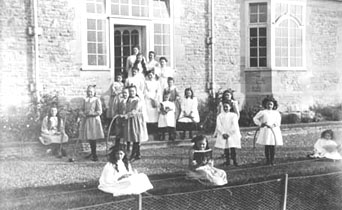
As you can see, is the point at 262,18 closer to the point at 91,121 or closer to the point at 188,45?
the point at 188,45

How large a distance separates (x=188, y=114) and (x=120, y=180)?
217 inches

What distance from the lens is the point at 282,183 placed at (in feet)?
20.1

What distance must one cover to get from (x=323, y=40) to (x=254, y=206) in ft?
34.4

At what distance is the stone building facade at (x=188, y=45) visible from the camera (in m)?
11.4

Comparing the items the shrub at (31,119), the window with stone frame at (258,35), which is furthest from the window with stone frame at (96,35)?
the window with stone frame at (258,35)

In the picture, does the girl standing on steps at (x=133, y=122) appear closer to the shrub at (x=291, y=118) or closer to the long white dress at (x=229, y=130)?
the long white dress at (x=229, y=130)

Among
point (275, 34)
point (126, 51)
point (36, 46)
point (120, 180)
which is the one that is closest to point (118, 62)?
point (126, 51)

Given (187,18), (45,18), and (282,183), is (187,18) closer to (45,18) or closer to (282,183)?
(45,18)

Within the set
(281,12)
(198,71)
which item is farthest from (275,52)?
(198,71)

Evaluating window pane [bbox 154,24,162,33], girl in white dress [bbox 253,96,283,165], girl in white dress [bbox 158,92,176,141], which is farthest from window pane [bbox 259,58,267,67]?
girl in white dress [bbox 253,96,283,165]

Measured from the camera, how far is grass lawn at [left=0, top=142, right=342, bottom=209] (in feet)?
18.6

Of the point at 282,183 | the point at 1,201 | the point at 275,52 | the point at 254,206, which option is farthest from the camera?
the point at 275,52

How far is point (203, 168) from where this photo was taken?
7.21 metres

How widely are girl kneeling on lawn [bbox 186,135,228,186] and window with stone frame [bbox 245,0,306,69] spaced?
807 cm
